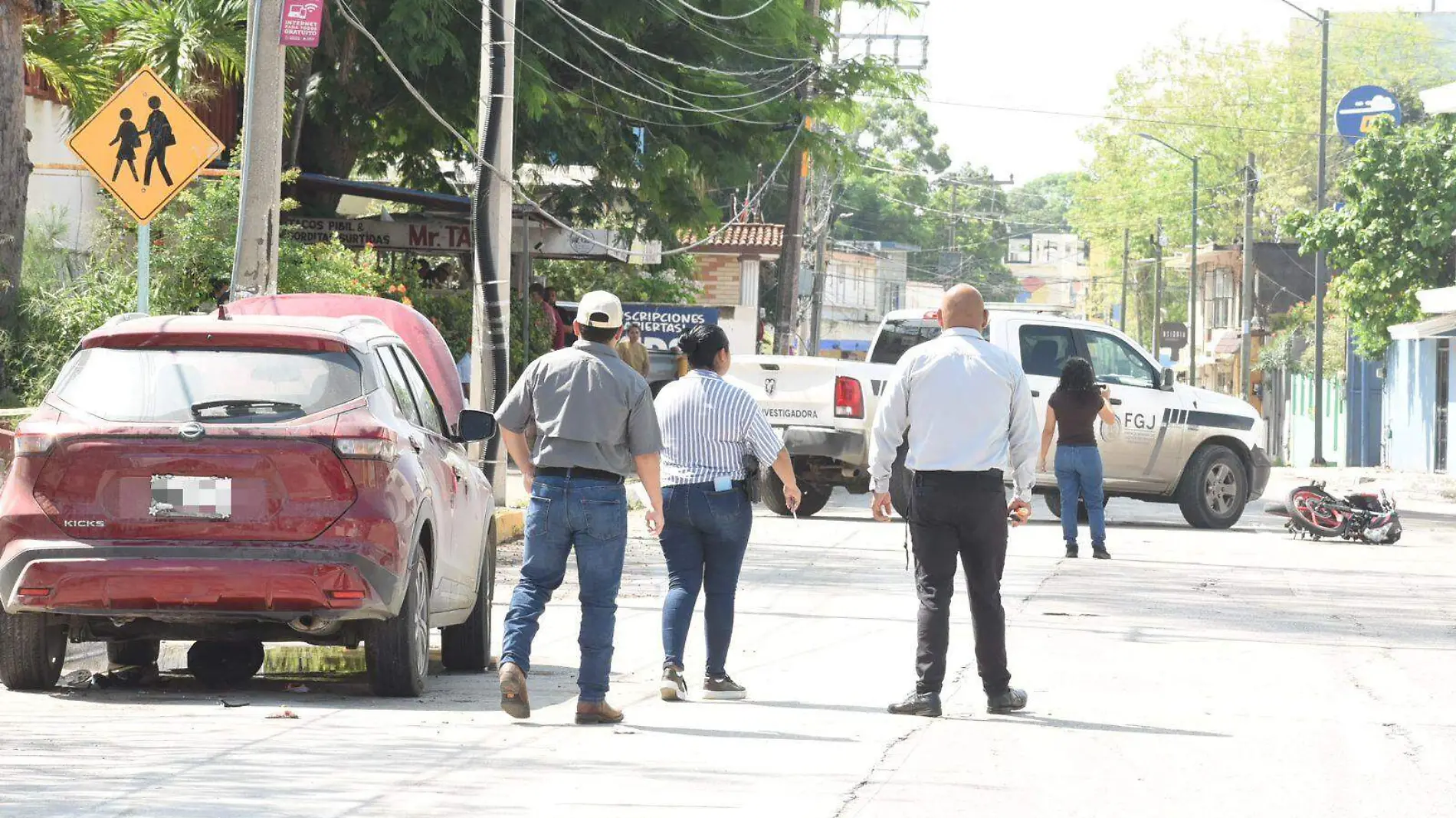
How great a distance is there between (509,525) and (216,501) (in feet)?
32.1

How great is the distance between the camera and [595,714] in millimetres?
8227

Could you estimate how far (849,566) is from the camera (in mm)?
16172

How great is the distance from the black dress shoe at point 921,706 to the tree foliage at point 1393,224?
33731 mm

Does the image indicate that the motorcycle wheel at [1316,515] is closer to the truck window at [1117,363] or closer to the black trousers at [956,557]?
the truck window at [1117,363]

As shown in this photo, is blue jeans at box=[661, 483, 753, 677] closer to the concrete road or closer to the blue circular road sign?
the concrete road

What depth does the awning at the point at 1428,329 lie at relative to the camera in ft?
121

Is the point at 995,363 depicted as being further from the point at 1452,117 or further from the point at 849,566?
the point at 1452,117

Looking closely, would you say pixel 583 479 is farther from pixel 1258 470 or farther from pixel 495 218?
pixel 1258 470

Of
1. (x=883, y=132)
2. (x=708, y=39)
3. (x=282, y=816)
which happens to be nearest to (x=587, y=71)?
(x=708, y=39)

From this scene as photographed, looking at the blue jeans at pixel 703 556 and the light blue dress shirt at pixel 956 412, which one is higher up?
the light blue dress shirt at pixel 956 412

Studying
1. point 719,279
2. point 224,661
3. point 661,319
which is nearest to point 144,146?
point 224,661

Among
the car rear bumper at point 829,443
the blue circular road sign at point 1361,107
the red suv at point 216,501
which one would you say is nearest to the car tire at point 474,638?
the red suv at point 216,501

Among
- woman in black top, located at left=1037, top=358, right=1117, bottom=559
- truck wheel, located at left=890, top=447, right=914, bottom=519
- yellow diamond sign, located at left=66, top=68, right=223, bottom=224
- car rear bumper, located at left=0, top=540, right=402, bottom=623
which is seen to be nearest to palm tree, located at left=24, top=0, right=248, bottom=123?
yellow diamond sign, located at left=66, top=68, right=223, bottom=224

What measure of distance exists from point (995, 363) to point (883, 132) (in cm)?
12428
